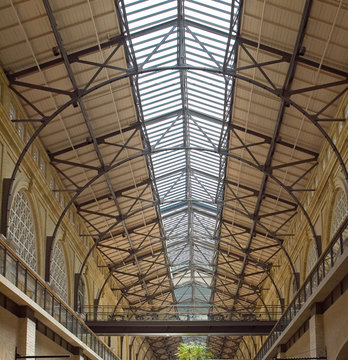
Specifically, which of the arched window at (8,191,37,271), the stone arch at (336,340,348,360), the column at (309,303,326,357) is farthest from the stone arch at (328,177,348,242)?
the arched window at (8,191,37,271)

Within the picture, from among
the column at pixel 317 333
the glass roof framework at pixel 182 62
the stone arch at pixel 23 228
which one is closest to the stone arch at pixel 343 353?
the column at pixel 317 333

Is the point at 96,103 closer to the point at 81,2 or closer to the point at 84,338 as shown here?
the point at 81,2

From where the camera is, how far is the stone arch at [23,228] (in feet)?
123

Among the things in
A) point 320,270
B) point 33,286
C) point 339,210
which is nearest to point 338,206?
point 339,210

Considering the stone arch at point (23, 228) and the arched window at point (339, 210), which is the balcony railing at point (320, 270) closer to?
the arched window at point (339, 210)

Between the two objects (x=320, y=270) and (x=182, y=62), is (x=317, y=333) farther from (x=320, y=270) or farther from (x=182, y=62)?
(x=182, y=62)

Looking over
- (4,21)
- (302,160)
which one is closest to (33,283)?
(4,21)

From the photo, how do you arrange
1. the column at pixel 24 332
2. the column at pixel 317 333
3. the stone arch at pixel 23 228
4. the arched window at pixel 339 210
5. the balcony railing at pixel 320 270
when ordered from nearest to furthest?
the balcony railing at pixel 320 270 < the column at pixel 24 332 < the column at pixel 317 333 < the stone arch at pixel 23 228 < the arched window at pixel 339 210

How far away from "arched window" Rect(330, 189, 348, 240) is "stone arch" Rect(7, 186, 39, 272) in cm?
1877

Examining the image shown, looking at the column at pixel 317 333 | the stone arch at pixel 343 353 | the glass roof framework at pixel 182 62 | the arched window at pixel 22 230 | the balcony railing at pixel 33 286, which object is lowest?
the stone arch at pixel 343 353

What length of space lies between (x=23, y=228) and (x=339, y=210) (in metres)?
19.1

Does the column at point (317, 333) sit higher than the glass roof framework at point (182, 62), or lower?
lower

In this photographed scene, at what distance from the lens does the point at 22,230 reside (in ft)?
130

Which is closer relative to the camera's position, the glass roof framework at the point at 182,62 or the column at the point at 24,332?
the column at the point at 24,332
